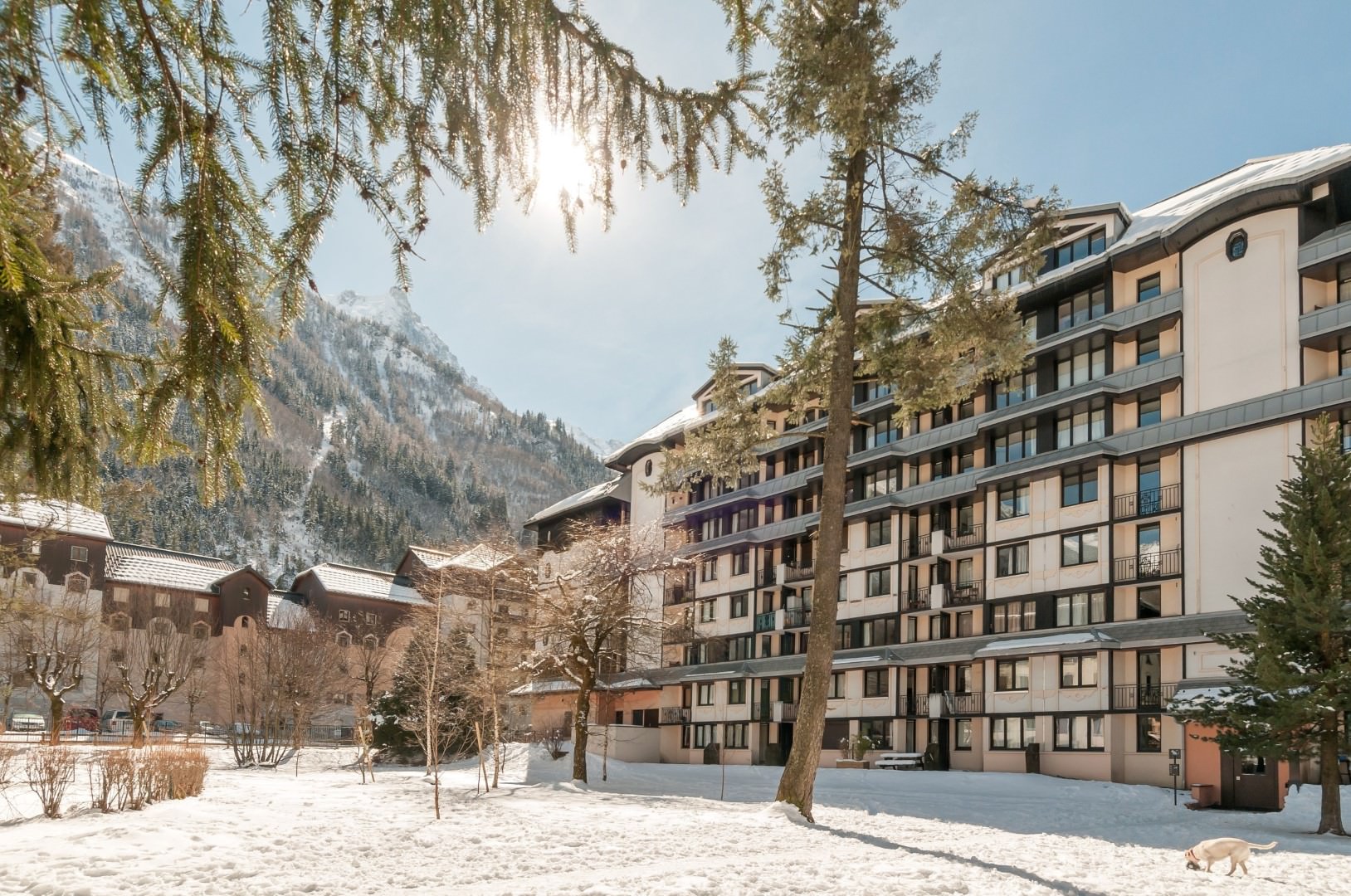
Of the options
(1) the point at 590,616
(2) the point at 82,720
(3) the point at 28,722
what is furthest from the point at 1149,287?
(2) the point at 82,720

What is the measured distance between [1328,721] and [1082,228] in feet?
84.5

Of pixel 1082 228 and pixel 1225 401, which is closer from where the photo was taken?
pixel 1225 401

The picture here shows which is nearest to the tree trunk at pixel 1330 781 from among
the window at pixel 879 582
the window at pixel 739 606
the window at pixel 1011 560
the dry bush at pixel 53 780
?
the window at pixel 1011 560

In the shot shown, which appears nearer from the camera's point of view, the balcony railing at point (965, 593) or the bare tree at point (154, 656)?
the bare tree at point (154, 656)

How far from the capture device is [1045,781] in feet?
136

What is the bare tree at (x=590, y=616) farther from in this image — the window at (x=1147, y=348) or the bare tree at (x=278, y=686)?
the window at (x=1147, y=348)

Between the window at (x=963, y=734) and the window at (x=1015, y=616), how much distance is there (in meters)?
4.63

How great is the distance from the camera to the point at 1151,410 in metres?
44.0

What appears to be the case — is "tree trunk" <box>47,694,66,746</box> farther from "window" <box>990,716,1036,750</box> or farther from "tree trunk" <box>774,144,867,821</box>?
"window" <box>990,716,1036,750</box>

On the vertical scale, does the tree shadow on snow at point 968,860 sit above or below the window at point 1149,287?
below

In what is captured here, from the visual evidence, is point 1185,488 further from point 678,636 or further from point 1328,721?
point 678,636

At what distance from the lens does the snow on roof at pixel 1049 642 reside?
42094 millimetres

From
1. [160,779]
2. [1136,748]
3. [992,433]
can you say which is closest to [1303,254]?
[992,433]

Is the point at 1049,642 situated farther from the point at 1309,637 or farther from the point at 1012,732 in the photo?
the point at 1309,637
